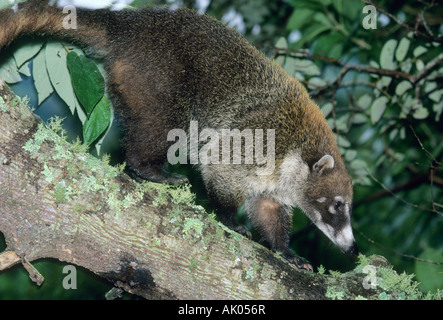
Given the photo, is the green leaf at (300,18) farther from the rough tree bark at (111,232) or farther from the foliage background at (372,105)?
the rough tree bark at (111,232)

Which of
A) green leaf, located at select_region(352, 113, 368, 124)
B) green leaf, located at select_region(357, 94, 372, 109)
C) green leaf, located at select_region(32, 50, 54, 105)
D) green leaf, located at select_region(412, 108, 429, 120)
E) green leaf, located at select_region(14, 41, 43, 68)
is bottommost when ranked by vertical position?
green leaf, located at select_region(352, 113, 368, 124)

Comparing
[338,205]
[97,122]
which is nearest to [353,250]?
[338,205]

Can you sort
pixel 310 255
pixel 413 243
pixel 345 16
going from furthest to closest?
1. pixel 310 255
2. pixel 413 243
3. pixel 345 16

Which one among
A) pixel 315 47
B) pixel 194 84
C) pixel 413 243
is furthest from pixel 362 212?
pixel 194 84

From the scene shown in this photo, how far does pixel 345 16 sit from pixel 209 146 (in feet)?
9.97

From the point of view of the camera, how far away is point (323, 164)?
14.5ft

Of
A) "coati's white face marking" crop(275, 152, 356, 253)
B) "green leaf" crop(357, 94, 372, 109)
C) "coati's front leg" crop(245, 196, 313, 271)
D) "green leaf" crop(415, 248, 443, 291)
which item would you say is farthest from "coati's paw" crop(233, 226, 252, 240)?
"green leaf" crop(357, 94, 372, 109)

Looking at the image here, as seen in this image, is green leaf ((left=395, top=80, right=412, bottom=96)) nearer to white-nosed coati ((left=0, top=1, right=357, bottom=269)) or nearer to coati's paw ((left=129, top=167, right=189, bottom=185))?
white-nosed coati ((left=0, top=1, right=357, bottom=269))

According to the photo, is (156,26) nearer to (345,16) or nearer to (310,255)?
(345,16)

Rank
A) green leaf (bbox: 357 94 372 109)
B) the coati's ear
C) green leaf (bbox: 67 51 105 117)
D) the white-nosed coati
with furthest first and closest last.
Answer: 1. green leaf (bbox: 357 94 372 109)
2. the coati's ear
3. the white-nosed coati
4. green leaf (bbox: 67 51 105 117)

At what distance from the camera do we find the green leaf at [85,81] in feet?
11.3

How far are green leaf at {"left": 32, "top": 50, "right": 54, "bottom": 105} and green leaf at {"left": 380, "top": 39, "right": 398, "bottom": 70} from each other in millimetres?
3749

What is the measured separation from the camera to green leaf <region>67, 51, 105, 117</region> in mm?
3459

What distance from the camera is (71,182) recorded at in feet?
9.75
